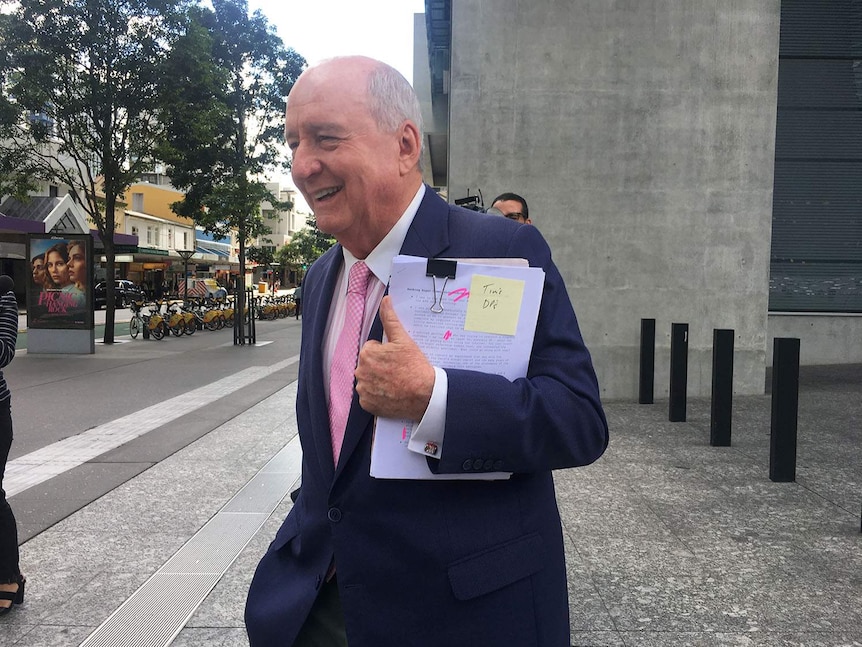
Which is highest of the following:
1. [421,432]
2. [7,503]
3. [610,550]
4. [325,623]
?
[421,432]

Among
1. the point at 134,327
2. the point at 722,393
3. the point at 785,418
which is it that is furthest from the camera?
the point at 134,327

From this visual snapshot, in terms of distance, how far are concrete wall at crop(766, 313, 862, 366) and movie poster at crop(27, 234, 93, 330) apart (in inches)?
529

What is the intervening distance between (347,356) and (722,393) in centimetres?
647

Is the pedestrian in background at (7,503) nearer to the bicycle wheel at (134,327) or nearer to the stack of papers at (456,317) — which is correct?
the stack of papers at (456,317)

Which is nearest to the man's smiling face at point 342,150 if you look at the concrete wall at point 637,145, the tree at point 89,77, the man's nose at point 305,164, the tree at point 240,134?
the man's nose at point 305,164

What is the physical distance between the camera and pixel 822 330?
13.3 m

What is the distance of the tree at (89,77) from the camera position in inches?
660

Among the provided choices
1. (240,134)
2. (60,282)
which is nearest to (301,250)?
(240,134)

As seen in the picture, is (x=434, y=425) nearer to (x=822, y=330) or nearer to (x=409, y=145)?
(x=409, y=145)

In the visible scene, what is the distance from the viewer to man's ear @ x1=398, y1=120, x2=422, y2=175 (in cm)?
148

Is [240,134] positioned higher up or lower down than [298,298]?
higher up

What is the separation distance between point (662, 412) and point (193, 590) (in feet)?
21.7

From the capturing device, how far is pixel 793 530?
4.77 meters

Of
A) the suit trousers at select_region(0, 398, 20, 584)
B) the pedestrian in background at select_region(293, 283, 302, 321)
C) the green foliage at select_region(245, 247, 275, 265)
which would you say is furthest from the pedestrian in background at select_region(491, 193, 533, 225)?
the green foliage at select_region(245, 247, 275, 265)
